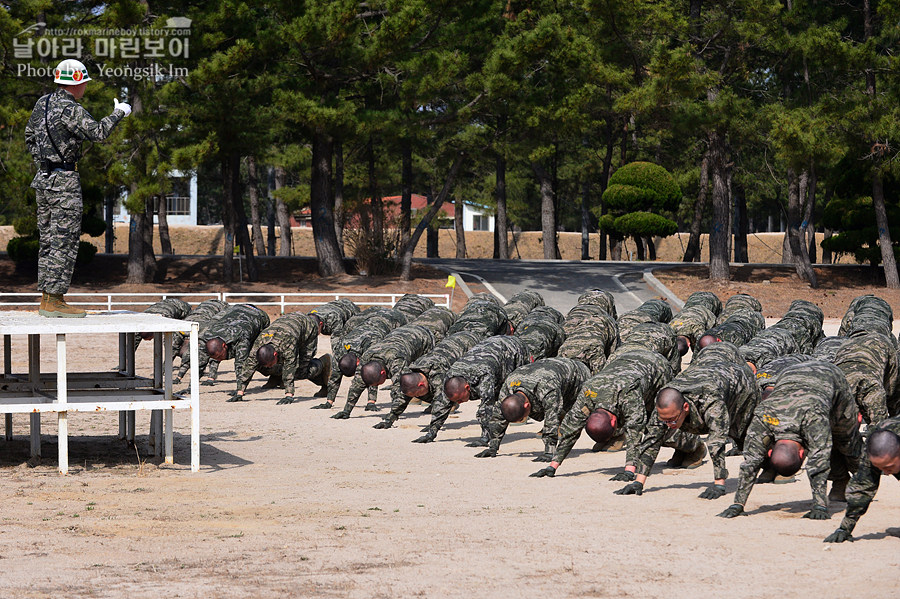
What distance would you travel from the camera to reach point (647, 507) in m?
10.1

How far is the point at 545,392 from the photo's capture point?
12586mm

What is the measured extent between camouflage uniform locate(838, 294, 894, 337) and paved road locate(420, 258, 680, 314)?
48.5 feet

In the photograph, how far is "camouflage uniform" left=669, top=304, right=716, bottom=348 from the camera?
19.5 m

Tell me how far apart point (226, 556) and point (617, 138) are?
55070 millimetres

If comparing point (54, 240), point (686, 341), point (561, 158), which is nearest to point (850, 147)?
point (686, 341)

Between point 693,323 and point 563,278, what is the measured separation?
21116mm

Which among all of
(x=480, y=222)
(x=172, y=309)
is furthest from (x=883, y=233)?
(x=480, y=222)

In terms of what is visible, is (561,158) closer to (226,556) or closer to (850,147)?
(850,147)

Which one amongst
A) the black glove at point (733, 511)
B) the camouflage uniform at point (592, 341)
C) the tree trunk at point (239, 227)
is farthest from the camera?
the tree trunk at point (239, 227)

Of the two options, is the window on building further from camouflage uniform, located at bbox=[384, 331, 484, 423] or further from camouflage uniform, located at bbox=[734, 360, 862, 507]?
camouflage uniform, located at bbox=[734, 360, 862, 507]

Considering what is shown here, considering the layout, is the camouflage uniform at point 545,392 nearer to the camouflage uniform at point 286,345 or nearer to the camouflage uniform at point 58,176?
the camouflage uniform at point 58,176

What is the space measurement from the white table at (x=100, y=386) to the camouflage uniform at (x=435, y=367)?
366 centimetres

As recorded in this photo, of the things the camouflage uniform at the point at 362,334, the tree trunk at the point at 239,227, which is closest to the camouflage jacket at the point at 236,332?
the camouflage uniform at the point at 362,334

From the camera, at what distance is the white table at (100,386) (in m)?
10.7
